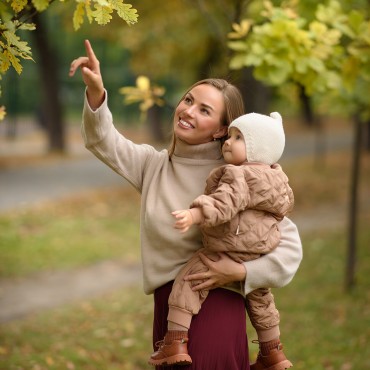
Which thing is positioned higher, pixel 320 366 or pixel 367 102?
pixel 367 102

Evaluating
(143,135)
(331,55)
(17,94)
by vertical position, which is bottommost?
(143,135)

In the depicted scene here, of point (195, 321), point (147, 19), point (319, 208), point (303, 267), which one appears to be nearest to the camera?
point (195, 321)

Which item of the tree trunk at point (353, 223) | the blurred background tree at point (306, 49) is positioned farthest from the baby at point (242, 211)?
the tree trunk at point (353, 223)

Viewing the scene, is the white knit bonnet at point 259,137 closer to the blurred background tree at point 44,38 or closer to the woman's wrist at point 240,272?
the woman's wrist at point 240,272

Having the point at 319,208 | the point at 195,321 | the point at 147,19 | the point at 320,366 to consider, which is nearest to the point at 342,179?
the point at 319,208

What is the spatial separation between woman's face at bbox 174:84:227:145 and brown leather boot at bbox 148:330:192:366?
769mm

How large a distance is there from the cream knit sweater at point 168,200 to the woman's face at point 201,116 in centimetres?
5

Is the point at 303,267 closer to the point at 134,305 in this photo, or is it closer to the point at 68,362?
the point at 134,305

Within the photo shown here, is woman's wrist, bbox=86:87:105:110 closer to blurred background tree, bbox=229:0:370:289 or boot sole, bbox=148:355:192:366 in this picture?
boot sole, bbox=148:355:192:366

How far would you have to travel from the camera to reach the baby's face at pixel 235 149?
276 cm

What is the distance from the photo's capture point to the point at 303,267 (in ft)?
30.2

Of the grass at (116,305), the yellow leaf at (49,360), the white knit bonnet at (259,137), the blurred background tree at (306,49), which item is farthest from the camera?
the grass at (116,305)

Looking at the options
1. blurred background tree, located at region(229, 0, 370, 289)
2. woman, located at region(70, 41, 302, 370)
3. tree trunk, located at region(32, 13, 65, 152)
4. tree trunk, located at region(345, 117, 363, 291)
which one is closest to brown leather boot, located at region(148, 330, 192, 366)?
woman, located at region(70, 41, 302, 370)

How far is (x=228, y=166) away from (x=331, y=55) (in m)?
2.77
